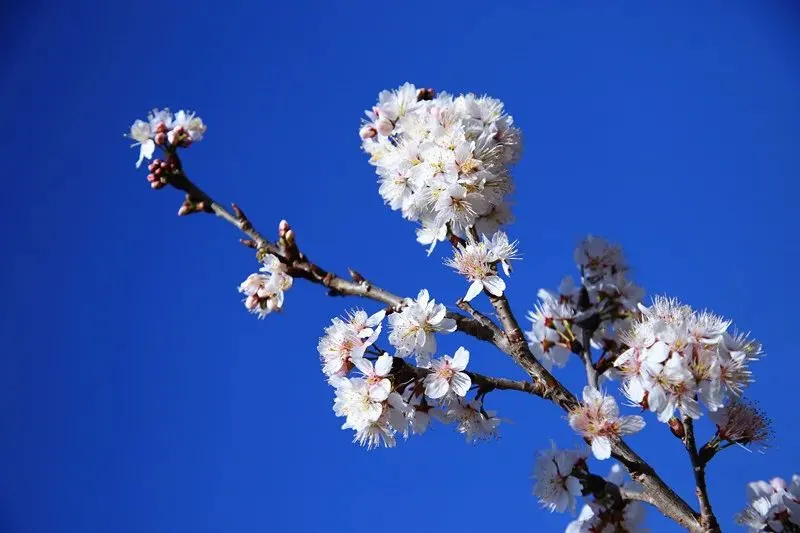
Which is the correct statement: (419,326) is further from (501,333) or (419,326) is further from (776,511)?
(776,511)

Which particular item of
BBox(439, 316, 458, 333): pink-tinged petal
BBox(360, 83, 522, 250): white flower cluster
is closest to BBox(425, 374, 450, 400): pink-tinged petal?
BBox(439, 316, 458, 333): pink-tinged petal

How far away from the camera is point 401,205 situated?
2320mm

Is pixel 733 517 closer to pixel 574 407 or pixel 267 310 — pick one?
pixel 574 407

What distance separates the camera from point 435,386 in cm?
190

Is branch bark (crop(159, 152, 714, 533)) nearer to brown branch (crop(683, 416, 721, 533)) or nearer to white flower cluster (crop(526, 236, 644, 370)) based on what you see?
brown branch (crop(683, 416, 721, 533))

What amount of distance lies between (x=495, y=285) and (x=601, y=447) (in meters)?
0.48

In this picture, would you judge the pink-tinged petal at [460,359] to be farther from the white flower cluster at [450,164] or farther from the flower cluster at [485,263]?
the white flower cluster at [450,164]

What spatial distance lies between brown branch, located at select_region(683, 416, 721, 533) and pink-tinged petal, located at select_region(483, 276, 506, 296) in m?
0.53

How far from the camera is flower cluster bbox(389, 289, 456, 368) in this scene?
6.36 feet

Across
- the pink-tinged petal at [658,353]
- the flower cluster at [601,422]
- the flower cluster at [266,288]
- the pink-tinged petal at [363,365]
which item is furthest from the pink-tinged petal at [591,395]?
the flower cluster at [266,288]

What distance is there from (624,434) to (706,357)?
253 mm

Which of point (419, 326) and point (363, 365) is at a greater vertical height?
point (419, 326)

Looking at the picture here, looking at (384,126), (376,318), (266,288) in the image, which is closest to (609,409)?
(376,318)

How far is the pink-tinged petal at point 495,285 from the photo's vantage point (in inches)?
79.4
